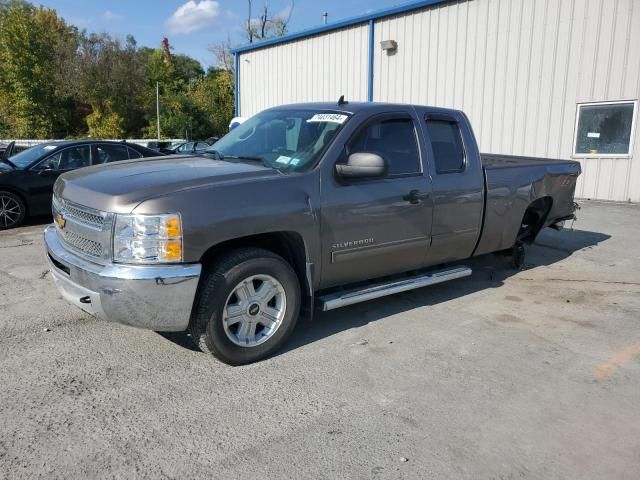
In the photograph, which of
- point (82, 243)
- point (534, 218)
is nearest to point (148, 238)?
point (82, 243)

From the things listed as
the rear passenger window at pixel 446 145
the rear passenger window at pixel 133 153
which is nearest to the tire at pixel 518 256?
the rear passenger window at pixel 446 145

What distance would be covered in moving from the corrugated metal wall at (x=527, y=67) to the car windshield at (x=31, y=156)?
32.8ft

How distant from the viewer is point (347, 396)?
3494 mm

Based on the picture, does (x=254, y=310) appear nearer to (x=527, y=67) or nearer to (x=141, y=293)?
(x=141, y=293)

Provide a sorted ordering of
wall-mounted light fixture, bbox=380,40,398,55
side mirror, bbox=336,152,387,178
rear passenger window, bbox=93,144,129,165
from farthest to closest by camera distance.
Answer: wall-mounted light fixture, bbox=380,40,398,55, rear passenger window, bbox=93,144,129,165, side mirror, bbox=336,152,387,178

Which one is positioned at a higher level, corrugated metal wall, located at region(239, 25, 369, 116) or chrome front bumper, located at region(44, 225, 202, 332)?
corrugated metal wall, located at region(239, 25, 369, 116)

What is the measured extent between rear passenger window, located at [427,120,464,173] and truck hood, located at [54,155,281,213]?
6.10ft

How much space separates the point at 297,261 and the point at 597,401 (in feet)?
7.55

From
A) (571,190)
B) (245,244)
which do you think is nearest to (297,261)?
(245,244)

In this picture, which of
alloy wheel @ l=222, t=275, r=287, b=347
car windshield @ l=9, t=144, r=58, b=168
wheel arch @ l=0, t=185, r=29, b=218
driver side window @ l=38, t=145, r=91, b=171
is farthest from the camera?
driver side window @ l=38, t=145, r=91, b=171

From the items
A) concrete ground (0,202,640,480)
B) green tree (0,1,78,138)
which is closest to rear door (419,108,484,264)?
concrete ground (0,202,640,480)

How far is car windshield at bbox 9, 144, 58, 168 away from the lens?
9.57m

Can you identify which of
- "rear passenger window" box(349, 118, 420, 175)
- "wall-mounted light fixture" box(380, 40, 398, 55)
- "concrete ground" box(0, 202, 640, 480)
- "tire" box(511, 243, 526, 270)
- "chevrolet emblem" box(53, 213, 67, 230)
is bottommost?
"concrete ground" box(0, 202, 640, 480)

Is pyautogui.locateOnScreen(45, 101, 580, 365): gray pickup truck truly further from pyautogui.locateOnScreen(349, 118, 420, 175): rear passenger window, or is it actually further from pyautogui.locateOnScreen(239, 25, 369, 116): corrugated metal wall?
pyautogui.locateOnScreen(239, 25, 369, 116): corrugated metal wall
